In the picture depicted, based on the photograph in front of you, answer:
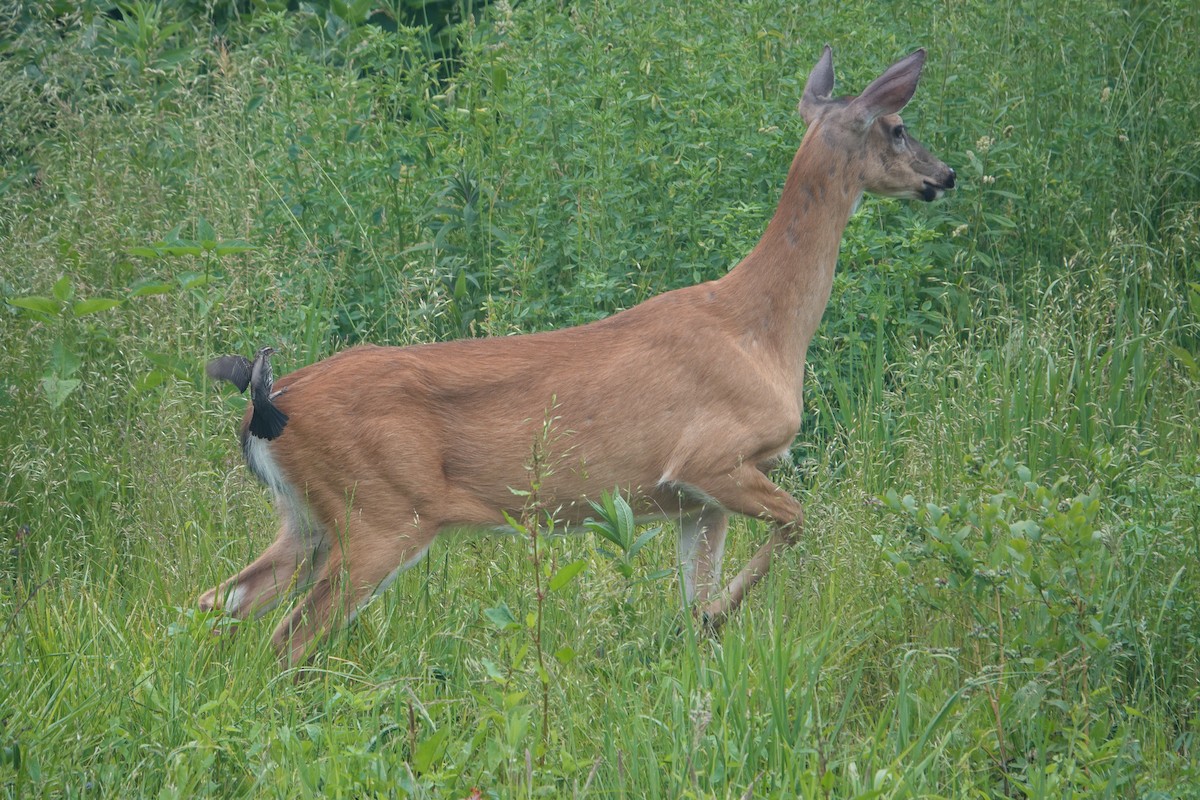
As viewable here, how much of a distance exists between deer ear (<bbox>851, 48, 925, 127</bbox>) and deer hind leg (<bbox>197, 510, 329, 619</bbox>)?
7.46 feet

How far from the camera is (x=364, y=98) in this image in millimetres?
7227

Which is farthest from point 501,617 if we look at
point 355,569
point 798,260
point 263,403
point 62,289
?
point 62,289

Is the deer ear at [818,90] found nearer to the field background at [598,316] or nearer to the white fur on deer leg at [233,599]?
the field background at [598,316]

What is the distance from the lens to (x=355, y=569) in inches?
167

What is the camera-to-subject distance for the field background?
132 inches

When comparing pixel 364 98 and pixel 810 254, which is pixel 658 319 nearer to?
pixel 810 254

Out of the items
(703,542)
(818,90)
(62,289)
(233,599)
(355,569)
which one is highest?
(818,90)

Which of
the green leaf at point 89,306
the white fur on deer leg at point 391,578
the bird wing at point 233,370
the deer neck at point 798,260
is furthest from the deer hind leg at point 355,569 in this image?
the deer neck at point 798,260

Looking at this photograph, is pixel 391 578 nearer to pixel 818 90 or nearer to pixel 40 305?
pixel 40 305

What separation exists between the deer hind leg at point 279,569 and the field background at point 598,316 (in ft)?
0.56

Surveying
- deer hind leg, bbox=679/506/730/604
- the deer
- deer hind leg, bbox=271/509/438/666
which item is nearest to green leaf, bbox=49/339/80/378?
the deer

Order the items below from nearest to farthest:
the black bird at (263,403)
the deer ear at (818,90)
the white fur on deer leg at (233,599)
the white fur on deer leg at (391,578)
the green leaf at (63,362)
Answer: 1. the black bird at (263,403)
2. the white fur on deer leg at (391,578)
3. the white fur on deer leg at (233,599)
4. the green leaf at (63,362)
5. the deer ear at (818,90)

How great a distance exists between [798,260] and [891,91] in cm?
65

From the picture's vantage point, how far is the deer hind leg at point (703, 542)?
4820 mm
